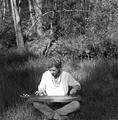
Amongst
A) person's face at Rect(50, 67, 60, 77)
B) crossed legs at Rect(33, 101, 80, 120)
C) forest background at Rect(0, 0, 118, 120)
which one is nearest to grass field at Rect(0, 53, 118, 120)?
forest background at Rect(0, 0, 118, 120)

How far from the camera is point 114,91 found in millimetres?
7914

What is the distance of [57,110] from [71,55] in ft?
14.6

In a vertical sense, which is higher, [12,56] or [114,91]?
[12,56]

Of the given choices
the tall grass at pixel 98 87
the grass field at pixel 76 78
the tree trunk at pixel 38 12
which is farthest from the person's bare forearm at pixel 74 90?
the tree trunk at pixel 38 12

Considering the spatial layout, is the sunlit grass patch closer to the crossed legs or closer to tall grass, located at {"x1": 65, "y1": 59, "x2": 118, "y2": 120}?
the crossed legs

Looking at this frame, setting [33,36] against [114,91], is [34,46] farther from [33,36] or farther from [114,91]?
[114,91]

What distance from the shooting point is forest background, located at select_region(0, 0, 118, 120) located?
22.8 ft

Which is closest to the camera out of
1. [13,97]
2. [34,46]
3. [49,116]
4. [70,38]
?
[49,116]

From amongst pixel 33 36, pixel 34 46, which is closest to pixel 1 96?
pixel 34 46

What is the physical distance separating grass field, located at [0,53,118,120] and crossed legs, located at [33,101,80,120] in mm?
414

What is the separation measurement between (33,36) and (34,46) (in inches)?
55.5

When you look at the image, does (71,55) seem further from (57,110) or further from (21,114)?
(57,110)

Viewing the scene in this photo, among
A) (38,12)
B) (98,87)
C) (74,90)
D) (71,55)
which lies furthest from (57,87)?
(38,12)

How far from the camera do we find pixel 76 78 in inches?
326
